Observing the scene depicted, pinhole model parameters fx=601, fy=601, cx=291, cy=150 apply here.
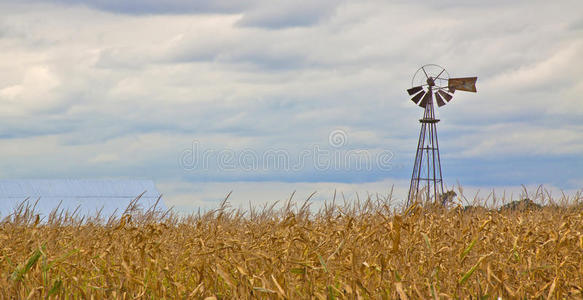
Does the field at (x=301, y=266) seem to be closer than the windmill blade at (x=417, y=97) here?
Yes

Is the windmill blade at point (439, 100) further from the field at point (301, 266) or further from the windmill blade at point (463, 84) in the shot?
the field at point (301, 266)

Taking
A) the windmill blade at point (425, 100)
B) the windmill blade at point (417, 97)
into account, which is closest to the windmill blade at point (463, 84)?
the windmill blade at point (425, 100)

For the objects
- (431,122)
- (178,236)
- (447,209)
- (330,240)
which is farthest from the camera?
(431,122)

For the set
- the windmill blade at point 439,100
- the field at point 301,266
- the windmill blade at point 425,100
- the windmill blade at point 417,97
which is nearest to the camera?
the field at point 301,266

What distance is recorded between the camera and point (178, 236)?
340 inches

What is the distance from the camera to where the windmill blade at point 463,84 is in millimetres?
30516

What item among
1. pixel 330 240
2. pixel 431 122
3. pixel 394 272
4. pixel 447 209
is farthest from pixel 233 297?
pixel 431 122

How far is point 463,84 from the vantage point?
101 ft

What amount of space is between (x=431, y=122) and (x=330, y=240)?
2273cm

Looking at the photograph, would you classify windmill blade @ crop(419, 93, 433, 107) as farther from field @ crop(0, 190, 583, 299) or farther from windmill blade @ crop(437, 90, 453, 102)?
field @ crop(0, 190, 583, 299)

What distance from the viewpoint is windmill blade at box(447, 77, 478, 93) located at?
30.5 m

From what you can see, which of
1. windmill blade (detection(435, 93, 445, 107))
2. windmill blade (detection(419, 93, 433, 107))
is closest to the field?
windmill blade (detection(419, 93, 433, 107))

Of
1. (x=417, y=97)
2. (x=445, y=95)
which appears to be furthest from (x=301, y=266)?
(x=445, y=95)

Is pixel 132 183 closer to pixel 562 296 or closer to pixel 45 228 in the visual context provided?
pixel 45 228
